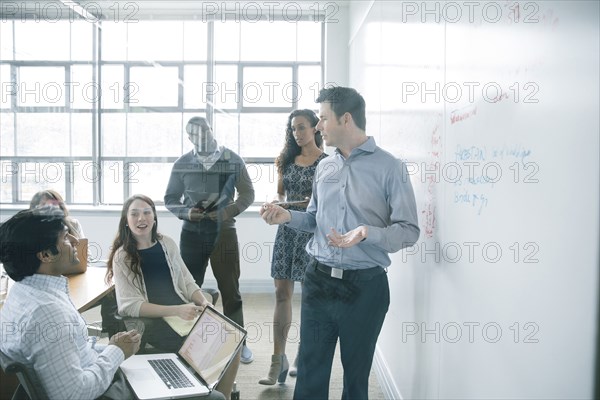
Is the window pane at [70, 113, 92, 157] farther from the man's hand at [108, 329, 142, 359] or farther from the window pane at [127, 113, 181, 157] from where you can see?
the man's hand at [108, 329, 142, 359]

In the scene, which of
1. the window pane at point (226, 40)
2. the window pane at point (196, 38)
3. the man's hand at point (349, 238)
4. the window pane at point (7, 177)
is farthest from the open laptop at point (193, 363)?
the window pane at point (7, 177)

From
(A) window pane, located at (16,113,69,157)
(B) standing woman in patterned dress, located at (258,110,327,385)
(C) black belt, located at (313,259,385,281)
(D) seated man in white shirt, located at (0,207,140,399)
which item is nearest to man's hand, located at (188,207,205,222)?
(B) standing woman in patterned dress, located at (258,110,327,385)

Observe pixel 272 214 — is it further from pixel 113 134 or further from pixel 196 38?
pixel 113 134

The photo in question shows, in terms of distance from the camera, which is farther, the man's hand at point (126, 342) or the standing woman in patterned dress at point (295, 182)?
the standing woman in patterned dress at point (295, 182)

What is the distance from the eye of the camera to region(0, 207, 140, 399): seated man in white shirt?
1.27 metres

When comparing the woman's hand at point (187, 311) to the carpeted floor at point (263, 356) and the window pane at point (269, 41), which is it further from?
the window pane at point (269, 41)

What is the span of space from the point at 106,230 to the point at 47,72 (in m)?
1.40

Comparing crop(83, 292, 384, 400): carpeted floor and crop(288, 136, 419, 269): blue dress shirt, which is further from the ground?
crop(288, 136, 419, 269): blue dress shirt

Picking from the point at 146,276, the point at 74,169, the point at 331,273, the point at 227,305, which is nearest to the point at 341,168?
the point at 331,273

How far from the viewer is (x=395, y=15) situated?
91.8 inches

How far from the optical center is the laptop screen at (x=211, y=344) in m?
1.88

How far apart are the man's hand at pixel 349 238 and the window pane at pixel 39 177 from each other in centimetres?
345

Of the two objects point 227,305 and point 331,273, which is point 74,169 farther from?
point 331,273

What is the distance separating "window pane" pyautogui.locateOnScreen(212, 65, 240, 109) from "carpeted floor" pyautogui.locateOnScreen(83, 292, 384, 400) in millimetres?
1722
